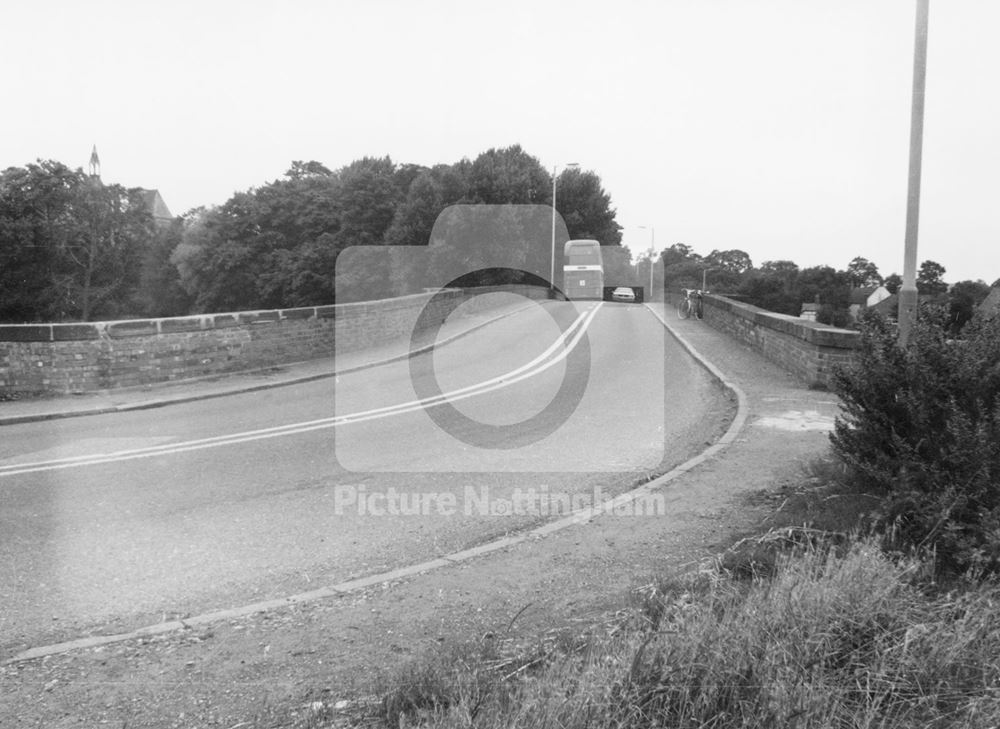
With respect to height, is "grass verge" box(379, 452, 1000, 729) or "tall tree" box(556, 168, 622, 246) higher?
"tall tree" box(556, 168, 622, 246)

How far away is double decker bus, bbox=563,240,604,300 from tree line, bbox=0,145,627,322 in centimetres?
1329

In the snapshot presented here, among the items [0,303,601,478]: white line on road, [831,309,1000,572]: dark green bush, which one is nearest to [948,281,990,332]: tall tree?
[831,309,1000,572]: dark green bush

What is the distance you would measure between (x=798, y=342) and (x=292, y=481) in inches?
374

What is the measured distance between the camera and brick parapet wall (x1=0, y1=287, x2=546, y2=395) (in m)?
13.4

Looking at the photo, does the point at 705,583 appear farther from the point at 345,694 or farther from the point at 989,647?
the point at 345,694

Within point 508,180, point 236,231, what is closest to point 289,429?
point 508,180

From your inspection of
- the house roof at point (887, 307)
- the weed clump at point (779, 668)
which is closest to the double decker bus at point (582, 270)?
the house roof at point (887, 307)

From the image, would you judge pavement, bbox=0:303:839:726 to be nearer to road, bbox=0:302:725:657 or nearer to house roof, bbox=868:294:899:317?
road, bbox=0:302:725:657

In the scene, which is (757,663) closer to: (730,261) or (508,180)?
(508,180)

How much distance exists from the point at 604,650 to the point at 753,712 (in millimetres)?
698

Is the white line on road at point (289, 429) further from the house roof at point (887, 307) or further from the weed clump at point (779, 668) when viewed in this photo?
the weed clump at point (779, 668)

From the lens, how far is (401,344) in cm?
2056

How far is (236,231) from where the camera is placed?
236 ft

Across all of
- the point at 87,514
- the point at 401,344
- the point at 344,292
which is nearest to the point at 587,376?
the point at 401,344
